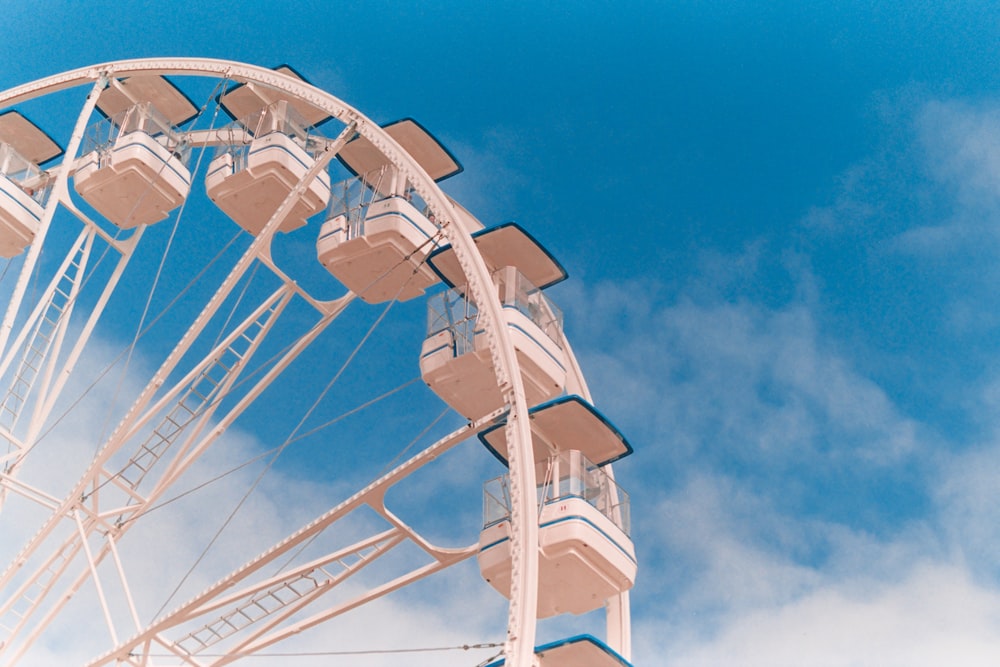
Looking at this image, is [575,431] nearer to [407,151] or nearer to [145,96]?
[407,151]

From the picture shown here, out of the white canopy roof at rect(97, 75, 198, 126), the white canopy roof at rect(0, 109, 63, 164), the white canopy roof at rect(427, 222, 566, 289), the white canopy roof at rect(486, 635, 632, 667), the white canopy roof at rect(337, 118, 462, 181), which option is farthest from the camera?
the white canopy roof at rect(0, 109, 63, 164)

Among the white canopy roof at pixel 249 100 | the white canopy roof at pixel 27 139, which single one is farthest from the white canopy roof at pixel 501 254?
the white canopy roof at pixel 27 139

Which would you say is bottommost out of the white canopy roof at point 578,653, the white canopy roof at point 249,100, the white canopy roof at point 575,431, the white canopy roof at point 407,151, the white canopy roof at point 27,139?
the white canopy roof at point 578,653

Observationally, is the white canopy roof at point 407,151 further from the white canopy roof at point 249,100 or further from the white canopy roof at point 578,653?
the white canopy roof at point 578,653

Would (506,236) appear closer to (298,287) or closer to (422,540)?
(298,287)

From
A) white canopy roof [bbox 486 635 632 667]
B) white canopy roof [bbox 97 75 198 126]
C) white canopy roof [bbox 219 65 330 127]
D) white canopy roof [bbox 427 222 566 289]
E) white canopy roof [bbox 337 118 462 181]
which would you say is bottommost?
white canopy roof [bbox 486 635 632 667]

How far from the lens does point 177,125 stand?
21.1m

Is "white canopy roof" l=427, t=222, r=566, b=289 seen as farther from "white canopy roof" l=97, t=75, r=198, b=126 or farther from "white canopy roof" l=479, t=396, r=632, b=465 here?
"white canopy roof" l=97, t=75, r=198, b=126

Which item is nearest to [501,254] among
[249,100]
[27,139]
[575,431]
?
[575,431]

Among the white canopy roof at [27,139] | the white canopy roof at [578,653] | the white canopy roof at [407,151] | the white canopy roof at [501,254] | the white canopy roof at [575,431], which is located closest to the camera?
the white canopy roof at [578,653]

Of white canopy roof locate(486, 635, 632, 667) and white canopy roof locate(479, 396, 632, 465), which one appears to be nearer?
white canopy roof locate(486, 635, 632, 667)

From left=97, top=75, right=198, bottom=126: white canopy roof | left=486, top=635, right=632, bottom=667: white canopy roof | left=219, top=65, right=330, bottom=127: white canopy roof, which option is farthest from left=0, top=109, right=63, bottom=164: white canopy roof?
left=486, top=635, right=632, bottom=667: white canopy roof

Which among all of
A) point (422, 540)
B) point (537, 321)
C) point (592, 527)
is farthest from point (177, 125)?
point (592, 527)

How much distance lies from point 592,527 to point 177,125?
9.84 meters
